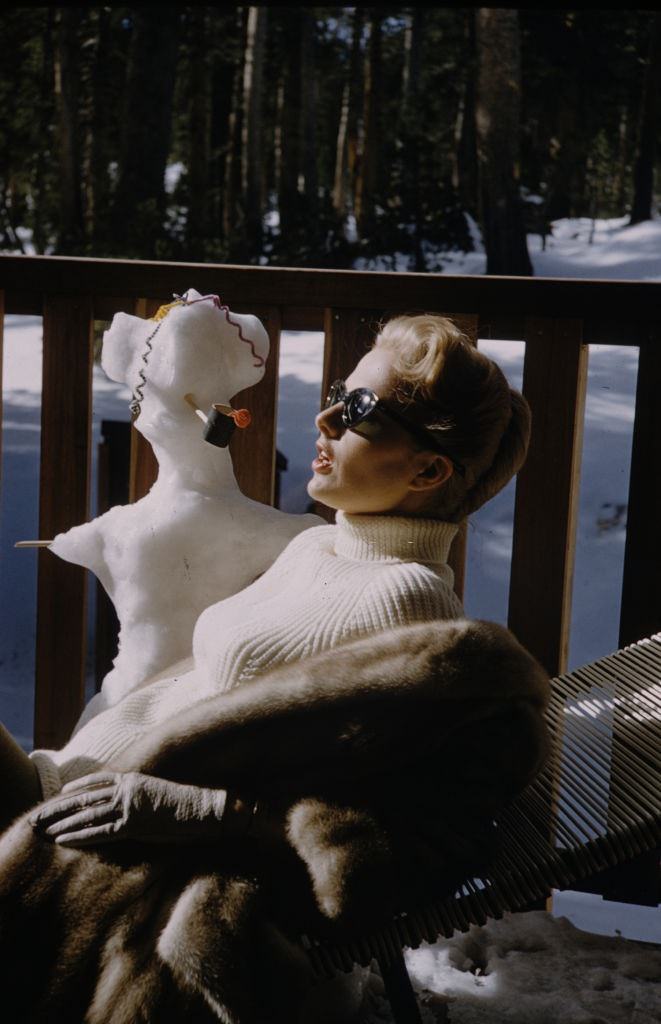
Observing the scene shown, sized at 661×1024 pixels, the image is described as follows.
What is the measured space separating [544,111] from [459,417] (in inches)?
870

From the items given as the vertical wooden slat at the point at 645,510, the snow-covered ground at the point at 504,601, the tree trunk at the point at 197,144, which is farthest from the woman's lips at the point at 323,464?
the tree trunk at the point at 197,144

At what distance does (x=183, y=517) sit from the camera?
A: 2.30 meters

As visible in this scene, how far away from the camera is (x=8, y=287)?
2.73 m

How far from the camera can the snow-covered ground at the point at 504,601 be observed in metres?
2.35

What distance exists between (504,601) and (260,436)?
3.31 metres

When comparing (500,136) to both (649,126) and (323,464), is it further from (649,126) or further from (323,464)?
(323,464)

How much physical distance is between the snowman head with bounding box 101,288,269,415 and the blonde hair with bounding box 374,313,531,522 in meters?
0.54

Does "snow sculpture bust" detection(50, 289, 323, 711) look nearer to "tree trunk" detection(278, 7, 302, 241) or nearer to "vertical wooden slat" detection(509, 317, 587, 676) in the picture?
"vertical wooden slat" detection(509, 317, 587, 676)

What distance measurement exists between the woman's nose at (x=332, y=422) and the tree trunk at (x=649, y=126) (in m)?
17.3

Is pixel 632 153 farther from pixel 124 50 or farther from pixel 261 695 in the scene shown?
pixel 261 695

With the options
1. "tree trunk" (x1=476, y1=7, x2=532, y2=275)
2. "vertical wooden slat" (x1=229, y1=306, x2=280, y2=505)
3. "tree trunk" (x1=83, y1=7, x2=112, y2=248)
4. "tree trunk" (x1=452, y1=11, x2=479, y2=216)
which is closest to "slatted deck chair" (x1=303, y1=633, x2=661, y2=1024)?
"vertical wooden slat" (x1=229, y1=306, x2=280, y2=505)

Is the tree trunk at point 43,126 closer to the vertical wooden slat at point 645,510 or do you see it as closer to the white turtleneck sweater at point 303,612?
the vertical wooden slat at point 645,510

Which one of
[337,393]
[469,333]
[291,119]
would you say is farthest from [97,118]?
[337,393]

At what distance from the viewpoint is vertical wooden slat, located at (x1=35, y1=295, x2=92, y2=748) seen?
271 centimetres
